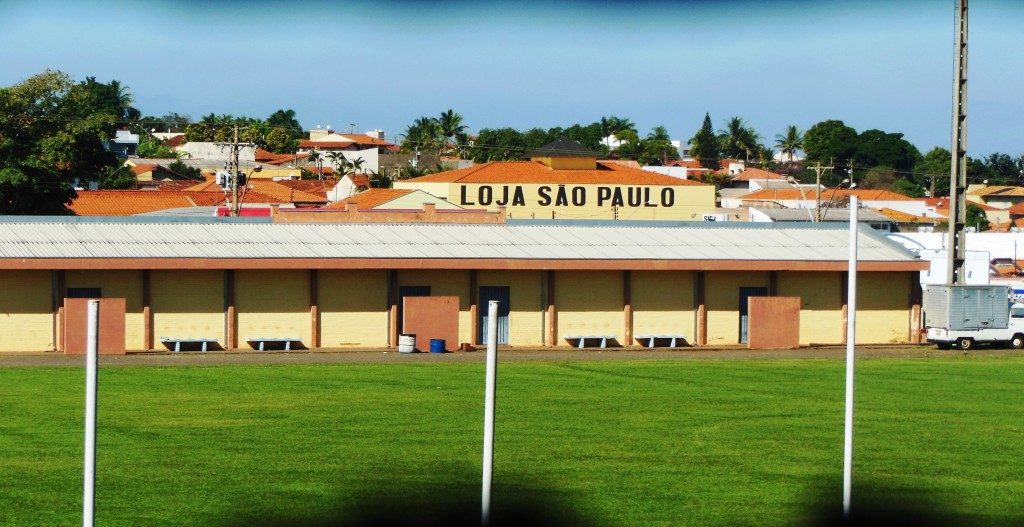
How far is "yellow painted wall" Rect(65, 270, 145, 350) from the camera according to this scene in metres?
37.7

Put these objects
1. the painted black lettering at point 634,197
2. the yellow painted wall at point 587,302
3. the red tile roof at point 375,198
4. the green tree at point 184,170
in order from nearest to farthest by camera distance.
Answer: the yellow painted wall at point 587,302 < the red tile roof at point 375,198 < the painted black lettering at point 634,197 < the green tree at point 184,170

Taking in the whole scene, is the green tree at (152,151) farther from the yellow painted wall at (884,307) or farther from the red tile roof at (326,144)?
the yellow painted wall at (884,307)

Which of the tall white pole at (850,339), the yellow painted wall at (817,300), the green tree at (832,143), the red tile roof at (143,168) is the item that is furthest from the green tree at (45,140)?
the green tree at (832,143)

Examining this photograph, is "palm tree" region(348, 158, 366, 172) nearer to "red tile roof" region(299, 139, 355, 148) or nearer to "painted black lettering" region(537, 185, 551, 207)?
"red tile roof" region(299, 139, 355, 148)

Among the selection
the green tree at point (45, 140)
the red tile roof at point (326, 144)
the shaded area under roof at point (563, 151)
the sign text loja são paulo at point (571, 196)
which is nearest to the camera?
the green tree at point (45, 140)

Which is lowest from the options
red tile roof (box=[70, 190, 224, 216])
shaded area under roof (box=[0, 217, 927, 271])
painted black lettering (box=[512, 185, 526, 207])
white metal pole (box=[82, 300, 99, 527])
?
white metal pole (box=[82, 300, 99, 527])

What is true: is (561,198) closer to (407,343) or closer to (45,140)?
(45,140)

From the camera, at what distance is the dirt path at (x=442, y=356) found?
116 feet

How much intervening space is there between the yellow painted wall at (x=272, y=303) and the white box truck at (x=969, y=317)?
2008cm

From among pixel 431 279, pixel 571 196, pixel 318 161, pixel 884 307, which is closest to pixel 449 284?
pixel 431 279

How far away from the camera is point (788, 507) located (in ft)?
52.0

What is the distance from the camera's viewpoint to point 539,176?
76062mm

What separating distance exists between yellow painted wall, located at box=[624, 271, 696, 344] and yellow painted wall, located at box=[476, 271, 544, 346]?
3.13m

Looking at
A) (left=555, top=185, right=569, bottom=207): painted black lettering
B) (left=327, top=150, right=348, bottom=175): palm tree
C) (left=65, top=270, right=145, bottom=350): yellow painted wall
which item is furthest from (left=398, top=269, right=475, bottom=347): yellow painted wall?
(left=327, top=150, right=348, bottom=175): palm tree
